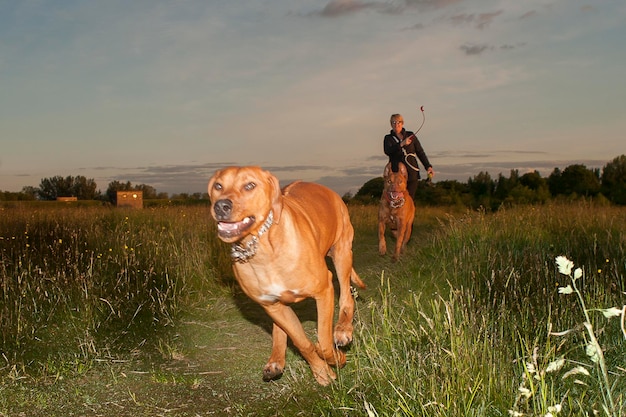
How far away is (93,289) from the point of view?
6145 millimetres

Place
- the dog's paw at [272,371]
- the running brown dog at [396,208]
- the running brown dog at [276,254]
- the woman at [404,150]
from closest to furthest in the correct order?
the running brown dog at [276,254]
the dog's paw at [272,371]
the running brown dog at [396,208]
the woman at [404,150]

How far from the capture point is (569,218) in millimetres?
10664

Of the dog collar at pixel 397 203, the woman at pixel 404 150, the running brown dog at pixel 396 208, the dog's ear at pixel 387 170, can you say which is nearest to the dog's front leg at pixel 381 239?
the running brown dog at pixel 396 208

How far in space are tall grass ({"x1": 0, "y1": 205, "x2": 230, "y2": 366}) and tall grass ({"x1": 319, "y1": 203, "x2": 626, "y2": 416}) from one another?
2118mm

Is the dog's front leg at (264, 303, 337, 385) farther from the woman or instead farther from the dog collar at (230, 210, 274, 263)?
the woman

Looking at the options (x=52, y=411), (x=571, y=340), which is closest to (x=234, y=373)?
(x=52, y=411)

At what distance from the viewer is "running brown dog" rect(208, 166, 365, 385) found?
11.9 feet

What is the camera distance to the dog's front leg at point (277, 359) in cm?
438

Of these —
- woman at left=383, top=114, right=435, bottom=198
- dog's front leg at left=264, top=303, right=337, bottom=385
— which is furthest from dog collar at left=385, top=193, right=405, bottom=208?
dog's front leg at left=264, top=303, right=337, bottom=385

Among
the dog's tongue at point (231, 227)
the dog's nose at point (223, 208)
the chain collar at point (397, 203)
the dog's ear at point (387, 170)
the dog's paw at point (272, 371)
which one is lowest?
the dog's paw at point (272, 371)

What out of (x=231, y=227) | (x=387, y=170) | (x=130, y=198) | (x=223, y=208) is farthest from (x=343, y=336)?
(x=130, y=198)

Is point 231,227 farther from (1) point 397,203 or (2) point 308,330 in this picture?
(1) point 397,203

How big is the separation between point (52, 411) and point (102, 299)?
155 centimetres

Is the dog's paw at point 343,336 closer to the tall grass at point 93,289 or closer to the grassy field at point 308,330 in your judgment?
the grassy field at point 308,330
